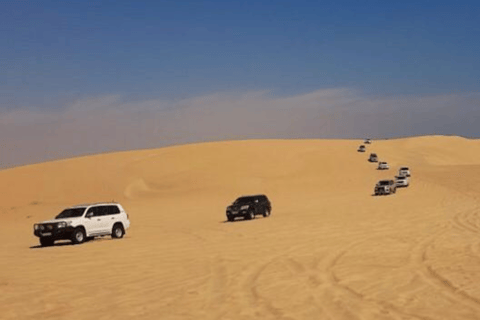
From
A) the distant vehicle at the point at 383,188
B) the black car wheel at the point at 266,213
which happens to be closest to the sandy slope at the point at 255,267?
the black car wheel at the point at 266,213

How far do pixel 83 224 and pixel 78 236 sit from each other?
24.0 inches

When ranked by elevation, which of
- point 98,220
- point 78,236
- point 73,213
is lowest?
point 78,236

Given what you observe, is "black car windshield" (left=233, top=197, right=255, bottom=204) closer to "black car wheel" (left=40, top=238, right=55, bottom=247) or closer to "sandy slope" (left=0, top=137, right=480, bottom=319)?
"sandy slope" (left=0, top=137, right=480, bottom=319)

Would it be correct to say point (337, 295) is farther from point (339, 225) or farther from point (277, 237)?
point (339, 225)

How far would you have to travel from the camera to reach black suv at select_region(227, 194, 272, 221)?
39.4 meters

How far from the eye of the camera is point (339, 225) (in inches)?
1203

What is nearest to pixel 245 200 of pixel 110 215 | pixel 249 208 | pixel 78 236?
pixel 249 208

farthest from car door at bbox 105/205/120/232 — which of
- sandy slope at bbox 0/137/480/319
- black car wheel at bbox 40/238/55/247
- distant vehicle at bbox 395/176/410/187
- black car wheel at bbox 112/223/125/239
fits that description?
distant vehicle at bbox 395/176/410/187

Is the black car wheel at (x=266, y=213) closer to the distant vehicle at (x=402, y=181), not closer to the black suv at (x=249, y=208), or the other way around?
the black suv at (x=249, y=208)

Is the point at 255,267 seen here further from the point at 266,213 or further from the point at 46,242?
the point at 266,213

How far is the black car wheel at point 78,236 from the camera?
2830 centimetres

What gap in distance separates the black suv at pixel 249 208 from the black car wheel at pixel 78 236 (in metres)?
12.0

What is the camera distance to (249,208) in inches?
1571

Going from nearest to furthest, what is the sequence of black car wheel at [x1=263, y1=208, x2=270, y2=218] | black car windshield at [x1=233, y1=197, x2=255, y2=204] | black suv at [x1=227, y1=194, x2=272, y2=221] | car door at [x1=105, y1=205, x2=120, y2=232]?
car door at [x1=105, y1=205, x2=120, y2=232], black suv at [x1=227, y1=194, x2=272, y2=221], black car windshield at [x1=233, y1=197, x2=255, y2=204], black car wheel at [x1=263, y1=208, x2=270, y2=218]
